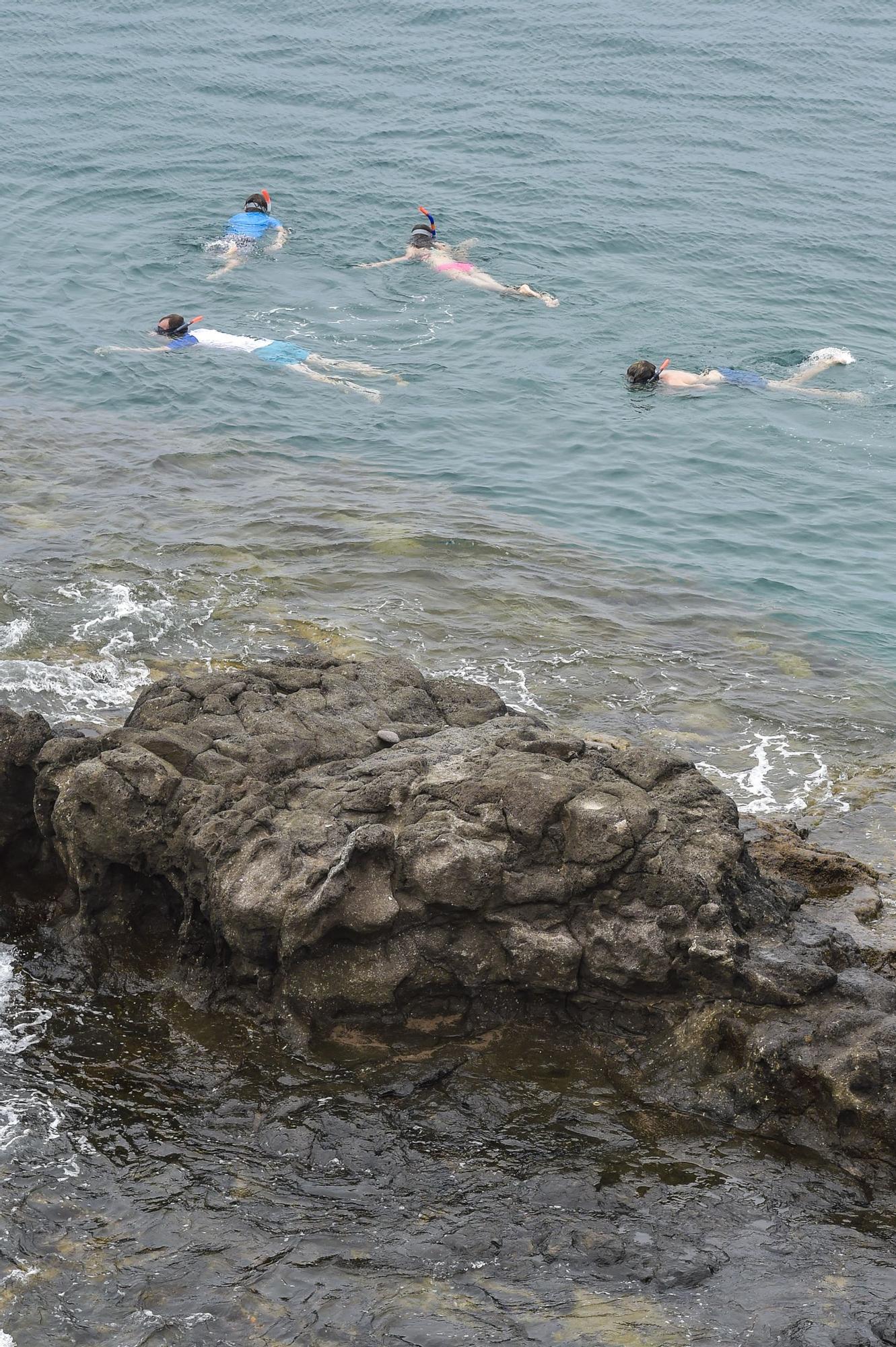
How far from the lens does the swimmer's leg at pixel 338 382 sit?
21031mm

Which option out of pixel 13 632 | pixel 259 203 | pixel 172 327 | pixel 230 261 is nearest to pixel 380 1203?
pixel 13 632

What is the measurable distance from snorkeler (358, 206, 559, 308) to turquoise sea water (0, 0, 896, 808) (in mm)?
338

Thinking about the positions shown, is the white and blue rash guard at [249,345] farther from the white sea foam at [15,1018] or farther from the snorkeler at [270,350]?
the white sea foam at [15,1018]

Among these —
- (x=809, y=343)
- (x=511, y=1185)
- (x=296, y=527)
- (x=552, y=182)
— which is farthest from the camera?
(x=552, y=182)

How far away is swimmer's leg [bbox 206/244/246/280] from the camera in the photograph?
24.8 m

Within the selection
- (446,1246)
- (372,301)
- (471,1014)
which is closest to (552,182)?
(372,301)

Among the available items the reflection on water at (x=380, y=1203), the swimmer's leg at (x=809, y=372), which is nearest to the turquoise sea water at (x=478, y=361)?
the swimmer's leg at (x=809, y=372)

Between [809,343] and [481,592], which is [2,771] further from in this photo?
[809,343]

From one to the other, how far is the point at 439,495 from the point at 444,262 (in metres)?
8.70

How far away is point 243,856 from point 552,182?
24.0 m

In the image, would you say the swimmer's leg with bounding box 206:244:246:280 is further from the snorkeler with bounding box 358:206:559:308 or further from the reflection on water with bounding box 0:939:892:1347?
the reflection on water with bounding box 0:939:892:1347

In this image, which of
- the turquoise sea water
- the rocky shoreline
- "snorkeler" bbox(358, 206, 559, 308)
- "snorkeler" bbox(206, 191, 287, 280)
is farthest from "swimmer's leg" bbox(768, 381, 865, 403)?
the rocky shoreline

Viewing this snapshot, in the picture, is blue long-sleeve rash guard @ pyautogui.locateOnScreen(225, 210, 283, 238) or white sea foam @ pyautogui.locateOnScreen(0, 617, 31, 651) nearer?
white sea foam @ pyautogui.locateOnScreen(0, 617, 31, 651)

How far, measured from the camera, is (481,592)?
617 inches
